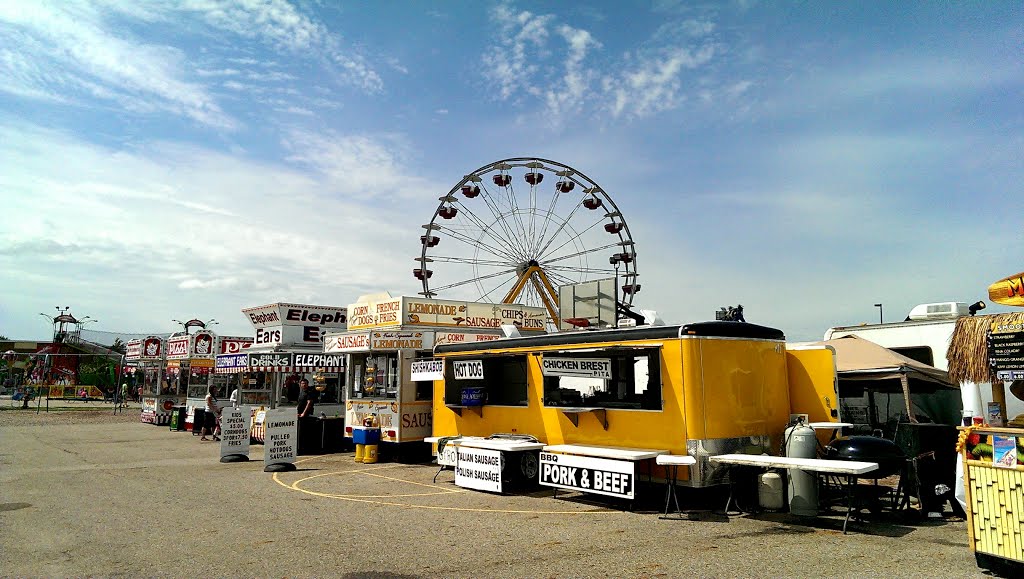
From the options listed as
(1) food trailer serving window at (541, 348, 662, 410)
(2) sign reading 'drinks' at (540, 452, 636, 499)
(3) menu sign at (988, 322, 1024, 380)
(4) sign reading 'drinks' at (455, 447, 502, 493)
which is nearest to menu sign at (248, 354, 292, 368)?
(4) sign reading 'drinks' at (455, 447, 502, 493)

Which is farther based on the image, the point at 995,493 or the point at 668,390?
the point at 668,390

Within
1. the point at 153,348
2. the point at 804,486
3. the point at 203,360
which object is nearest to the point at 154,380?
the point at 153,348

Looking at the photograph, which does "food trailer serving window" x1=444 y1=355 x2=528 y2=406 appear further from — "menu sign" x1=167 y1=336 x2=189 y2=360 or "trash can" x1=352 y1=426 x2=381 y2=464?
"menu sign" x1=167 y1=336 x2=189 y2=360

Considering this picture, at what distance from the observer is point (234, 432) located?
627 inches

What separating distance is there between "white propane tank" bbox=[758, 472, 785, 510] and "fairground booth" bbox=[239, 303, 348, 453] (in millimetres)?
12305

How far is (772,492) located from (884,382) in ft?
24.1

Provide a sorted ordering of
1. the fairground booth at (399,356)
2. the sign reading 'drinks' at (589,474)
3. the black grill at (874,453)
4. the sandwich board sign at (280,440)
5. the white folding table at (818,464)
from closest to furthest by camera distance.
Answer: the white folding table at (818,464) < the black grill at (874,453) < the sign reading 'drinks' at (589,474) < the sandwich board sign at (280,440) < the fairground booth at (399,356)

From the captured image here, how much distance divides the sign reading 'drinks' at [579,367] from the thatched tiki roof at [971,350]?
889cm

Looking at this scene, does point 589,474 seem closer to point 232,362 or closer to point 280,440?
point 280,440

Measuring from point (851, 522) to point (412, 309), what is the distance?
12337 mm

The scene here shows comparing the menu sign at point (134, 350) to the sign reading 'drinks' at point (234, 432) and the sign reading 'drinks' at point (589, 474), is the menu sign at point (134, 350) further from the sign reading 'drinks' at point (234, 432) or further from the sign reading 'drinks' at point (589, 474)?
the sign reading 'drinks' at point (589, 474)

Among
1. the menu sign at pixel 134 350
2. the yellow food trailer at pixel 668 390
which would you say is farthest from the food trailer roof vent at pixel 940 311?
the menu sign at pixel 134 350

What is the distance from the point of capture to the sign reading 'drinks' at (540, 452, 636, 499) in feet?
31.0

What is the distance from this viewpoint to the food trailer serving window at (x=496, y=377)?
12.8 metres
